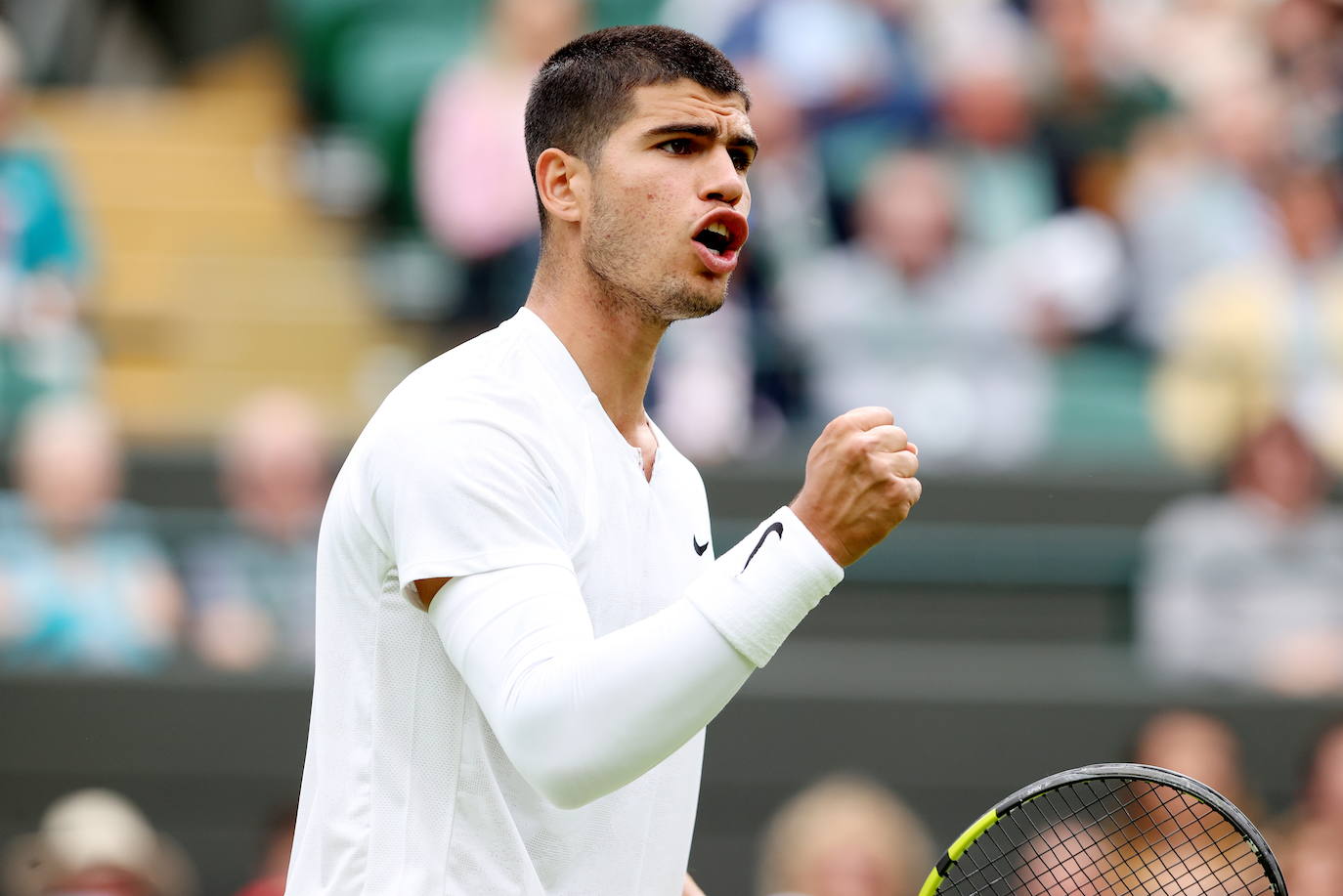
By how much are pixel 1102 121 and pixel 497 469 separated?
6544mm

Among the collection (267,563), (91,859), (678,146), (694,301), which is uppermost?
(678,146)

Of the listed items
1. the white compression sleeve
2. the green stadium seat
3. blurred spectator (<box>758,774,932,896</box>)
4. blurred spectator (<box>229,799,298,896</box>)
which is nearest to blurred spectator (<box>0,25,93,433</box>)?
the green stadium seat

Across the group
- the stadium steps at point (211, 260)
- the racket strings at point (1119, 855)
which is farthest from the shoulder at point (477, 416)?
the stadium steps at point (211, 260)

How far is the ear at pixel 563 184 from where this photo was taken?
2850mm

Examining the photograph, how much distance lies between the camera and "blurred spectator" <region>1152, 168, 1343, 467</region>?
7480 millimetres

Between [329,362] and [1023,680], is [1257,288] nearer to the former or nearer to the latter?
[1023,680]

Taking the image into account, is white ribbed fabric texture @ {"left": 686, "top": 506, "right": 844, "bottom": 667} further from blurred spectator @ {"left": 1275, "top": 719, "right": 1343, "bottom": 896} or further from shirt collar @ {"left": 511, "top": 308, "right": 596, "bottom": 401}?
blurred spectator @ {"left": 1275, "top": 719, "right": 1343, "bottom": 896}

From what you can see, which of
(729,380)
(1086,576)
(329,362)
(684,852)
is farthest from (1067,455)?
(684,852)

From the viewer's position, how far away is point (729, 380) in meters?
7.46

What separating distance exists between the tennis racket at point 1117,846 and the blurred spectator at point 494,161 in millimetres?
3058

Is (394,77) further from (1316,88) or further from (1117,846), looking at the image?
(1117,846)

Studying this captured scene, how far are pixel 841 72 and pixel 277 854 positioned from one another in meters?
4.06

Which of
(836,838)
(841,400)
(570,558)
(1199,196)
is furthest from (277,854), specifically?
(1199,196)

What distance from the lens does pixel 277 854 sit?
592cm
